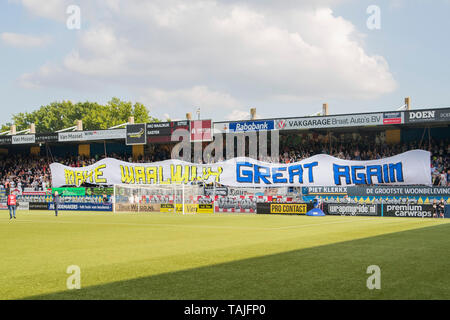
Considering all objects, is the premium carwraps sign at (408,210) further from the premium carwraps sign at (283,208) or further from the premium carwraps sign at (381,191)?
the premium carwraps sign at (283,208)

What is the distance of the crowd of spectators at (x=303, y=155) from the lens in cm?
4496

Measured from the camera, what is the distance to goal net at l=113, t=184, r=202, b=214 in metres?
44.9

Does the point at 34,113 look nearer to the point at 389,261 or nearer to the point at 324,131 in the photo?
the point at 324,131

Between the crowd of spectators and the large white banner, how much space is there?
284cm

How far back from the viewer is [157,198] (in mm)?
46781

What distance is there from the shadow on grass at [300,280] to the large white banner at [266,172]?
27.8 metres

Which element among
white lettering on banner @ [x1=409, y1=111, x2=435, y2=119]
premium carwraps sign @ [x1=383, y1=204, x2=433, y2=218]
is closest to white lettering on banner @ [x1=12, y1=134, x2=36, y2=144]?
white lettering on banner @ [x1=409, y1=111, x2=435, y2=119]

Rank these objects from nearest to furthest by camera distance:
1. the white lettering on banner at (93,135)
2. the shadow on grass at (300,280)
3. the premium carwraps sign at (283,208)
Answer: the shadow on grass at (300,280), the premium carwraps sign at (283,208), the white lettering on banner at (93,135)

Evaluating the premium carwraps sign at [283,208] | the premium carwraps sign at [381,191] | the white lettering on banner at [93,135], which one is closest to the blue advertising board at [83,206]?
the white lettering on banner at [93,135]

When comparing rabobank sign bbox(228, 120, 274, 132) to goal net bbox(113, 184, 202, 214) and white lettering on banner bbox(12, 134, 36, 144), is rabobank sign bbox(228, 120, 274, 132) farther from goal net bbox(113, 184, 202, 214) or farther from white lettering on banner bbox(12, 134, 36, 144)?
white lettering on banner bbox(12, 134, 36, 144)

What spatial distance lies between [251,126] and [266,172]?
267 inches

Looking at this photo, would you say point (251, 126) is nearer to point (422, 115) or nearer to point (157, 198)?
point (157, 198)

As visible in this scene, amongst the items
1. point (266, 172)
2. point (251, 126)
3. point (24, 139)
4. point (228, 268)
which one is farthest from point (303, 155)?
point (228, 268)
